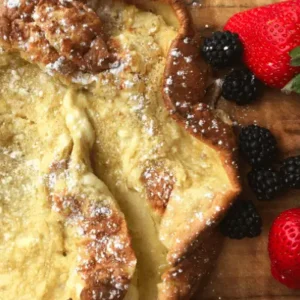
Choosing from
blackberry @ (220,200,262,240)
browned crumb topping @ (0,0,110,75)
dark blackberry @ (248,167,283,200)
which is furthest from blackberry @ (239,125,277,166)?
browned crumb topping @ (0,0,110,75)

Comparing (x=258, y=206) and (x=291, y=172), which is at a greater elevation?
(x=291, y=172)

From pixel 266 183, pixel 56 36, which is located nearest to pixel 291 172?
pixel 266 183

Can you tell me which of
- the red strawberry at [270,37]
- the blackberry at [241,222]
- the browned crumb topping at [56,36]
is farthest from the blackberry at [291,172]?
the browned crumb topping at [56,36]

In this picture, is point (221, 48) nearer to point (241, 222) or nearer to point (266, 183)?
point (266, 183)

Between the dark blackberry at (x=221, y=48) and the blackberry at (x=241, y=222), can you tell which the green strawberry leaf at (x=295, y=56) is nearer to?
the dark blackberry at (x=221, y=48)

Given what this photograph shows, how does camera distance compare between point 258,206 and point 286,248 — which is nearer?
point 286,248
